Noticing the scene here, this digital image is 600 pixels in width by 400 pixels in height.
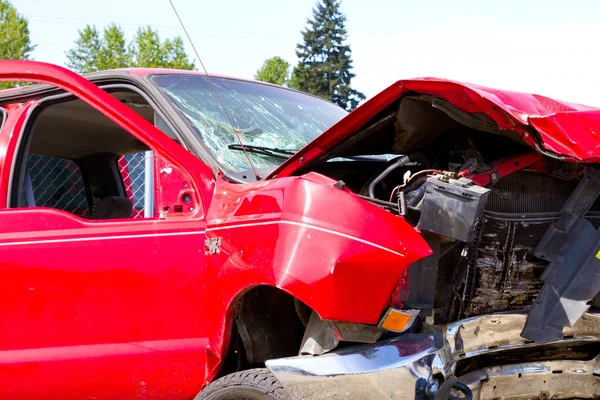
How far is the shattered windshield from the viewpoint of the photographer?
320 centimetres

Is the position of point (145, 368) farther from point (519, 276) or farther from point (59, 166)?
point (59, 166)

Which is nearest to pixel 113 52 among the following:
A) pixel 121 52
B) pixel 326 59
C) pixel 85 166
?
pixel 121 52

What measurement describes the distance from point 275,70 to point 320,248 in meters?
62.2

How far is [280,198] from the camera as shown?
8.29ft

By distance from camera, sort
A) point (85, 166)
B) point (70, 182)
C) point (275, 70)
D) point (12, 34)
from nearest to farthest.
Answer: point (70, 182) → point (85, 166) → point (12, 34) → point (275, 70)

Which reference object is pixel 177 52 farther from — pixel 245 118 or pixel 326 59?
pixel 245 118

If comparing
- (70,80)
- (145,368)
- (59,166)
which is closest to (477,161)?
(145,368)

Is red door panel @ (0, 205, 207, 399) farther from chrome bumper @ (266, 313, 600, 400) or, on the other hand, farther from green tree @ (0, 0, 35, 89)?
green tree @ (0, 0, 35, 89)

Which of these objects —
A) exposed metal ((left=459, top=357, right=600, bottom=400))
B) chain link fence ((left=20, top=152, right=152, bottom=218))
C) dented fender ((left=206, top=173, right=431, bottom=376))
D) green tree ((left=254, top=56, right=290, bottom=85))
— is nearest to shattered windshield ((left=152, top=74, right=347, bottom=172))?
dented fender ((left=206, top=173, right=431, bottom=376))

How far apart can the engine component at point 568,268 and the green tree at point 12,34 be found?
1506 inches

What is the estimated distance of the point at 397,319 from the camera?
245cm

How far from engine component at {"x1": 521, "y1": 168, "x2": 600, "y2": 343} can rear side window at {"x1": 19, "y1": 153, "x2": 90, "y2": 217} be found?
9.63 feet

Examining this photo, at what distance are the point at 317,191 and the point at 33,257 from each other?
138 cm

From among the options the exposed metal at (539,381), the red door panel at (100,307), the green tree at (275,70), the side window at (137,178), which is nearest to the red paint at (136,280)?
the red door panel at (100,307)
